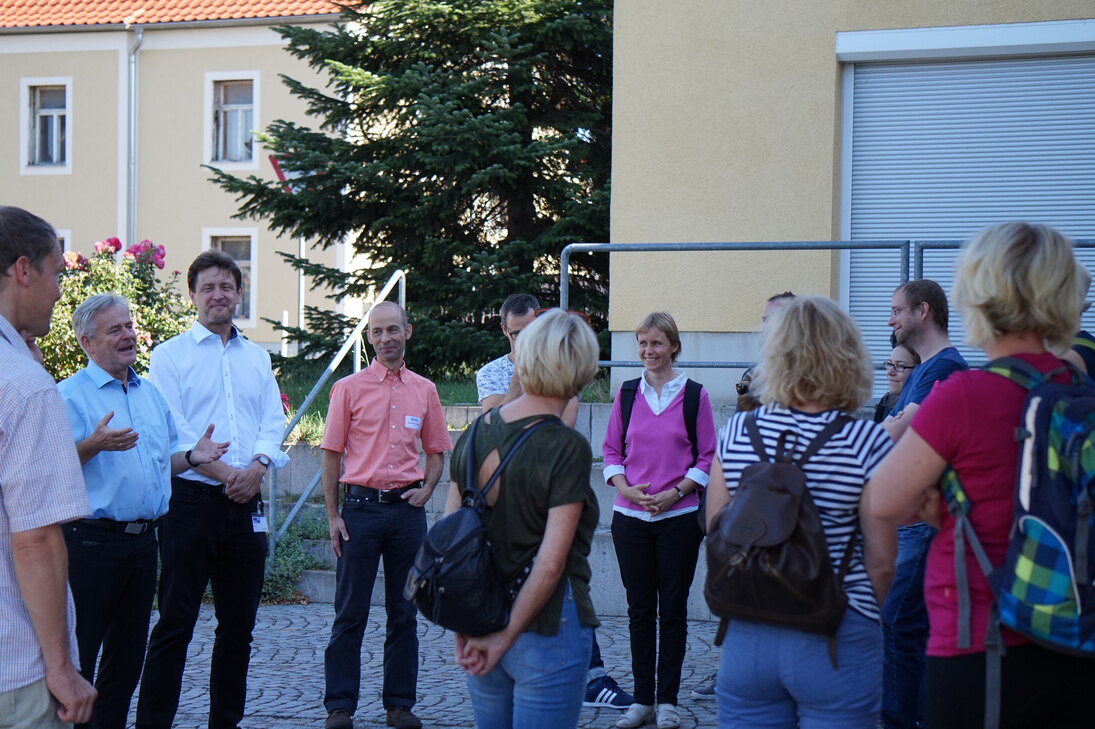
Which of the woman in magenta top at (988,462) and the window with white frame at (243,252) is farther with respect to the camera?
the window with white frame at (243,252)

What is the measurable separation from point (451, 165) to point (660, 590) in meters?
8.40

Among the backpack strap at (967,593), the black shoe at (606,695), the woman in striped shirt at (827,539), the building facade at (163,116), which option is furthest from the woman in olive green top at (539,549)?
the building facade at (163,116)

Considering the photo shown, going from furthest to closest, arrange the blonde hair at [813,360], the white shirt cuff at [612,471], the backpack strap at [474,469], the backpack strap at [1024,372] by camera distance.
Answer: the white shirt cuff at [612,471], the backpack strap at [474,469], the blonde hair at [813,360], the backpack strap at [1024,372]

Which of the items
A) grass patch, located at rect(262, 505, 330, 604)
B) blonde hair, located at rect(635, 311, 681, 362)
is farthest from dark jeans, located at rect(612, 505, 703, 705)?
grass patch, located at rect(262, 505, 330, 604)

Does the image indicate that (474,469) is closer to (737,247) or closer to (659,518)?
(659,518)

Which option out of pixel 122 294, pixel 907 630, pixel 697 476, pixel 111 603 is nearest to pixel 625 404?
pixel 697 476

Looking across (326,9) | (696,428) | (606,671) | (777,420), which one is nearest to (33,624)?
(777,420)

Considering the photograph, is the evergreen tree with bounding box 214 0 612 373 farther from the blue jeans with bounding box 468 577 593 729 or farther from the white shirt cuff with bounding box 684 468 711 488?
the blue jeans with bounding box 468 577 593 729

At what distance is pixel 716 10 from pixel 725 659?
766 centimetres

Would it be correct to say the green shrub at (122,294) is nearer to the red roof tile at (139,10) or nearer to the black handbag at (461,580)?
the black handbag at (461,580)

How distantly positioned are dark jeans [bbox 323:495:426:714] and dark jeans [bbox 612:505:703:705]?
3.59 ft

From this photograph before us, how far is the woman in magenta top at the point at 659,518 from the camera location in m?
5.89

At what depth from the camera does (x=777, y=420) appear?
320 cm

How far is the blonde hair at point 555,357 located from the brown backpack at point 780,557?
24.1 inches
